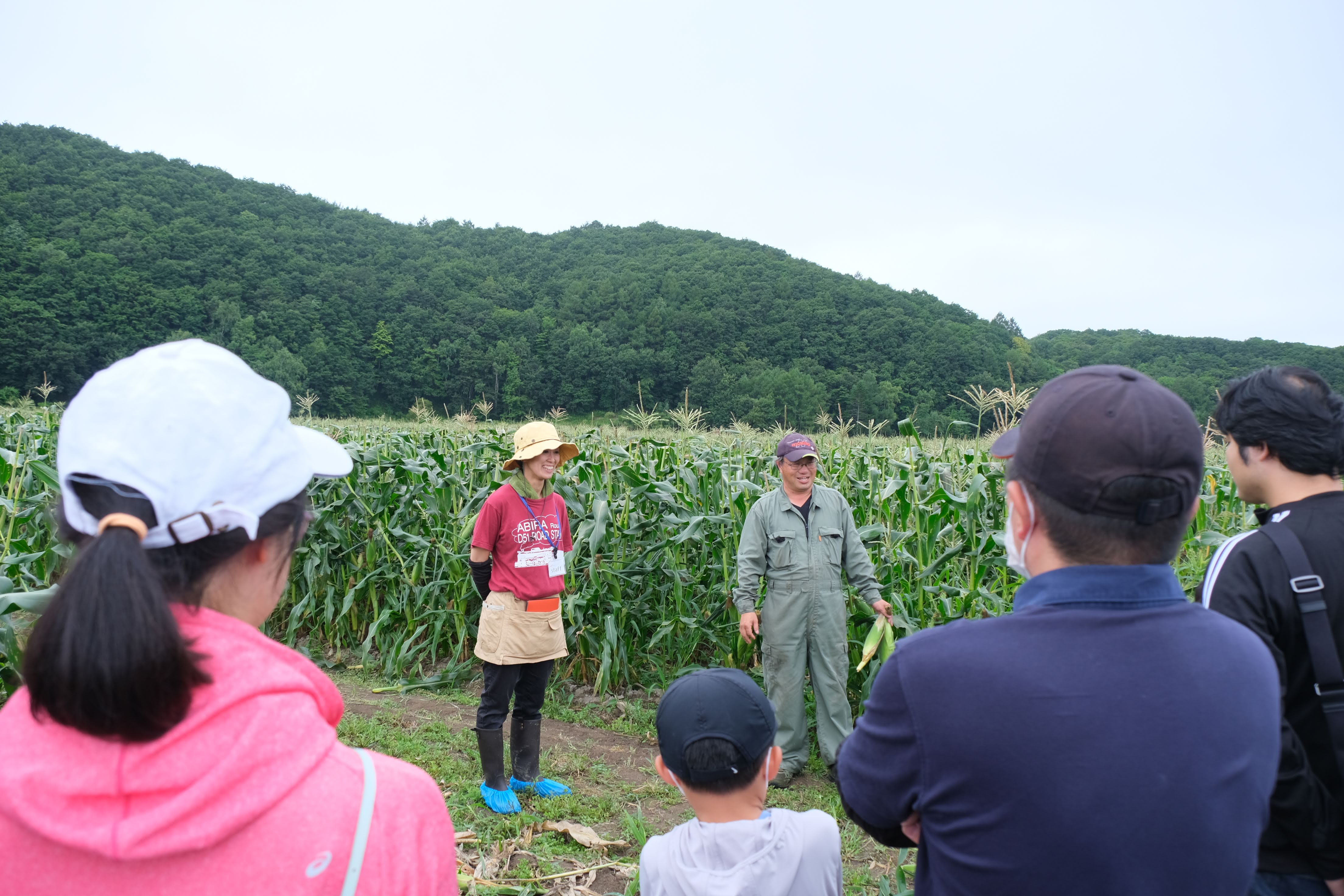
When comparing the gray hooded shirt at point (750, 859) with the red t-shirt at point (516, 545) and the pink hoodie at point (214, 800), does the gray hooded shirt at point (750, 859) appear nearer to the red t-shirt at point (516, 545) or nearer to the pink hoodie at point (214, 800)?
the pink hoodie at point (214, 800)

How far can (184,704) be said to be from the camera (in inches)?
34.2

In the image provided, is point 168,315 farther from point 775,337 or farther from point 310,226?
point 775,337

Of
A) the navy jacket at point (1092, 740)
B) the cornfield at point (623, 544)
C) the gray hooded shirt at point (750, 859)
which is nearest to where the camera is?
the navy jacket at point (1092, 740)

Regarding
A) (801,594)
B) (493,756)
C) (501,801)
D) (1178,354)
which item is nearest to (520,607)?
(493,756)

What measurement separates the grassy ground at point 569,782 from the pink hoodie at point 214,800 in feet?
8.42

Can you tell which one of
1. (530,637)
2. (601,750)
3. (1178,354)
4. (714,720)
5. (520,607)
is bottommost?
(601,750)

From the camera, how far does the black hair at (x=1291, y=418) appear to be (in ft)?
6.66

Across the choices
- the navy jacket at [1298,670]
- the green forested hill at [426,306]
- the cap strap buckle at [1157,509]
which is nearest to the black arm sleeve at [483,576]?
the navy jacket at [1298,670]

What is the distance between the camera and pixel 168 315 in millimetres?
41750

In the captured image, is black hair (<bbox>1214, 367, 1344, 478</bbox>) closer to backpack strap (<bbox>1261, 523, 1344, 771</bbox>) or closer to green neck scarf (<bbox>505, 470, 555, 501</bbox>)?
backpack strap (<bbox>1261, 523, 1344, 771</bbox>)

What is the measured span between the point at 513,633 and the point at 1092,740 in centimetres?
366

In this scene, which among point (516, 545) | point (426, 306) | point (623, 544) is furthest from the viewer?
point (426, 306)

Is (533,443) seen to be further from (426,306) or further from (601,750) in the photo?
(426,306)

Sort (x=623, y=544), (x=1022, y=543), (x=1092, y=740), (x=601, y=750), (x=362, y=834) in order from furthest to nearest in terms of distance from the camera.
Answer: (x=623, y=544) → (x=601, y=750) → (x=1022, y=543) → (x=1092, y=740) → (x=362, y=834)
